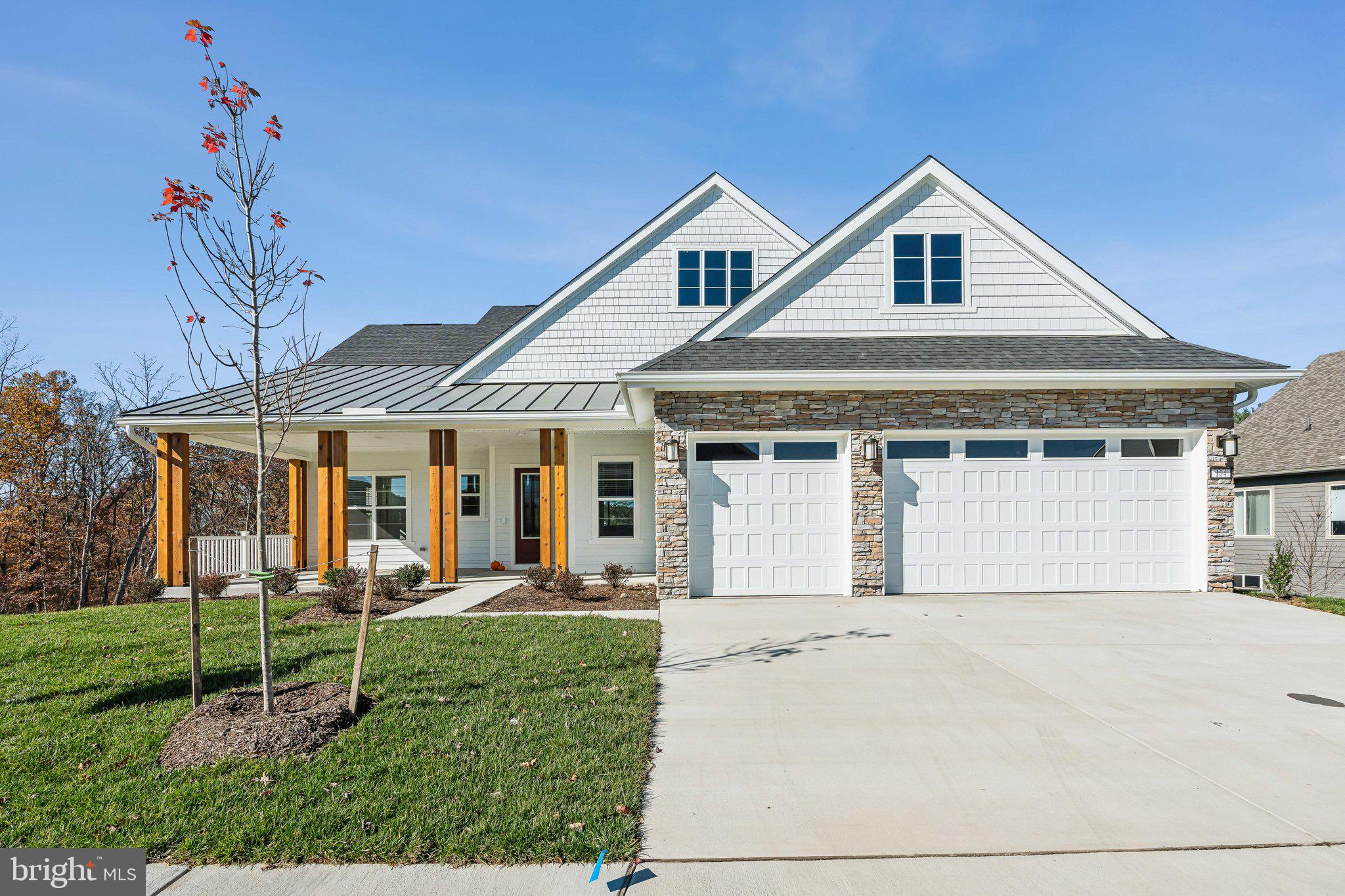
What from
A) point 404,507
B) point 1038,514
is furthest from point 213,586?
point 1038,514

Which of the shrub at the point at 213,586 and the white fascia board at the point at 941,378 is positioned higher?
the white fascia board at the point at 941,378

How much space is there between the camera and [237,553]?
1330 cm

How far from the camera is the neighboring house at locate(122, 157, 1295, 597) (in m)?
9.85

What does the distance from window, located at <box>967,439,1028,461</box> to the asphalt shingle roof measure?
1202mm

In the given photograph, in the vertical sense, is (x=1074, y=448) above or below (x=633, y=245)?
below

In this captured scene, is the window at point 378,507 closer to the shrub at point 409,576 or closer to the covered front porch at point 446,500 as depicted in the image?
the covered front porch at point 446,500

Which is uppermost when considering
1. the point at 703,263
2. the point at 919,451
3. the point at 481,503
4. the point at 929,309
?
the point at 703,263

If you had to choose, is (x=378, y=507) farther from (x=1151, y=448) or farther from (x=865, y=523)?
(x=1151, y=448)

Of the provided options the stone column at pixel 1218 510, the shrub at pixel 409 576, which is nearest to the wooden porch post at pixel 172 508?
the shrub at pixel 409 576

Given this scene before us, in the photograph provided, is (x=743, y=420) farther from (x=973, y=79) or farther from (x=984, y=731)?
(x=973, y=79)

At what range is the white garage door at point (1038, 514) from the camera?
10.0 metres

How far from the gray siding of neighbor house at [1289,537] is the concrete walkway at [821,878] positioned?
54.3 ft

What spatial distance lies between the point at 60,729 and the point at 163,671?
142 centimetres

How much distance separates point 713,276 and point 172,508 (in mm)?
11423
